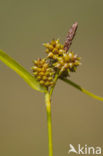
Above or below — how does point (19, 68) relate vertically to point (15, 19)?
below

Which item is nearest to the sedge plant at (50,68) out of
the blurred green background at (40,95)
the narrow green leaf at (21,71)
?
the narrow green leaf at (21,71)

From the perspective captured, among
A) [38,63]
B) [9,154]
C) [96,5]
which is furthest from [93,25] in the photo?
[38,63]

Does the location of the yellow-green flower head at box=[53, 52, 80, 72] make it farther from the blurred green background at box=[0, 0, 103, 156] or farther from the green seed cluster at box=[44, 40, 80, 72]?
the blurred green background at box=[0, 0, 103, 156]

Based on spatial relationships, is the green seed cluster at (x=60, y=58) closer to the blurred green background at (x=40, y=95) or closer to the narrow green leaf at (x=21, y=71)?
the narrow green leaf at (x=21, y=71)

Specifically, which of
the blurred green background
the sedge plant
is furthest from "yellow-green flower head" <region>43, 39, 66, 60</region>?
the blurred green background

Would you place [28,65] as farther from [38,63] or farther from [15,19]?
[38,63]

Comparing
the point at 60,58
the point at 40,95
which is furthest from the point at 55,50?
the point at 40,95

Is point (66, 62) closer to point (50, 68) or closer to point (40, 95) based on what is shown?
point (50, 68)
